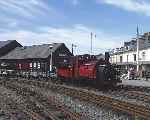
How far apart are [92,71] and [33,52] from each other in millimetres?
57119

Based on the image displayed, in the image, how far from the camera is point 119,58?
82.8 meters

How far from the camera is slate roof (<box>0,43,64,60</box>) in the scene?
8394 centimetres

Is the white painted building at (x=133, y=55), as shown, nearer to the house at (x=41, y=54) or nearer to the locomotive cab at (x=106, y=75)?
the house at (x=41, y=54)

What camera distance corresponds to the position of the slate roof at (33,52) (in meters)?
83.9

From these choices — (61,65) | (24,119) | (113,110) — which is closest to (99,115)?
(113,110)

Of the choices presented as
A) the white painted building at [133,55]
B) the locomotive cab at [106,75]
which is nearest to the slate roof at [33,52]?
the white painted building at [133,55]

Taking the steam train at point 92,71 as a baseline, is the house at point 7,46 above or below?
above

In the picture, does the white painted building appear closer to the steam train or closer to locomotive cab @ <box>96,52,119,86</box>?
the steam train

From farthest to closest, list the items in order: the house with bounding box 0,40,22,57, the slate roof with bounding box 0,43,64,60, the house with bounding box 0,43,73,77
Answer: the house with bounding box 0,40,22,57 → the slate roof with bounding box 0,43,64,60 → the house with bounding box 0,43,73,77

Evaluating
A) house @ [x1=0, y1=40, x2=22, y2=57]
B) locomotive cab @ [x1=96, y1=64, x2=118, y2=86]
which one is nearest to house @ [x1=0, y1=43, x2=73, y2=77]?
house @ [x1=0, y1=40, x2=22, y2=57]

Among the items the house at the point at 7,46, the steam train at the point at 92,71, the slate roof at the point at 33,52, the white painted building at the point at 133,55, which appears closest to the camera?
the steam train at the point at 92,71

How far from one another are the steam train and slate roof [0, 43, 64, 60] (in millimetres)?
42366

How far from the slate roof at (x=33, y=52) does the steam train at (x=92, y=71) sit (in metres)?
42.4

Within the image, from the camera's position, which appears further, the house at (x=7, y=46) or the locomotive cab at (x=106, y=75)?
the house at (x=7, y=46)
